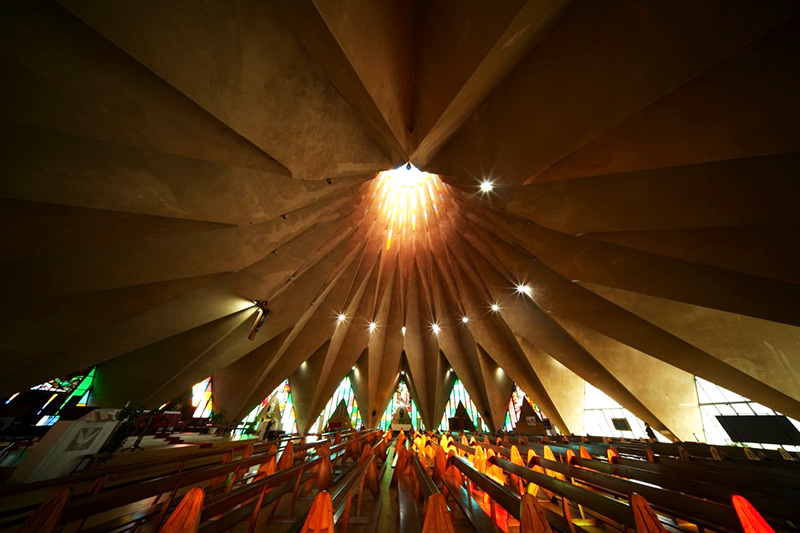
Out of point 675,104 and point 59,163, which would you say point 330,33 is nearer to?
point 59,163

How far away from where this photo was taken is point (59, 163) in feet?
12.0

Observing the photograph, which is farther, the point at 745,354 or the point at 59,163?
the point at 745,354

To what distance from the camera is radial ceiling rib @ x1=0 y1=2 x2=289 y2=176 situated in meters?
2.79

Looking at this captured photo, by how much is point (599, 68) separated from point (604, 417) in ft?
51.8

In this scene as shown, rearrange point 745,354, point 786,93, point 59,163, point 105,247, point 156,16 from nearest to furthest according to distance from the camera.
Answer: point 156,16 → point 786,93 → point 59,163 → point 105,247 → point 745,354

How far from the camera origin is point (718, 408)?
29.2 ft

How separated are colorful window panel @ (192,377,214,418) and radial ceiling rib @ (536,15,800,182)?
738 inches

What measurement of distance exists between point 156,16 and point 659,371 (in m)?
15.2

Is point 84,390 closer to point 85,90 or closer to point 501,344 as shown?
point 85,90

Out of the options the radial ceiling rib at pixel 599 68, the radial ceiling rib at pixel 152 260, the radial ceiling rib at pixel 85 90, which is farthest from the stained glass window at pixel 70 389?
the radial ceiling rib at pixel 599 68

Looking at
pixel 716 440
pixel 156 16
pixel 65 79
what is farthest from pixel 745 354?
pixel 65 79

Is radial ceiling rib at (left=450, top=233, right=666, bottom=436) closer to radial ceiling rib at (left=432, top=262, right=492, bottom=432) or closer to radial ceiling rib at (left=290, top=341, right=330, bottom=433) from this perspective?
radial ceiling rib at (left=432, top=262, right=492, bottom=432)

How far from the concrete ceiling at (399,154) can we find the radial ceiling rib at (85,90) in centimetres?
2

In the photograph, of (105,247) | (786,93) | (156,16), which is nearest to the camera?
(156,16)
